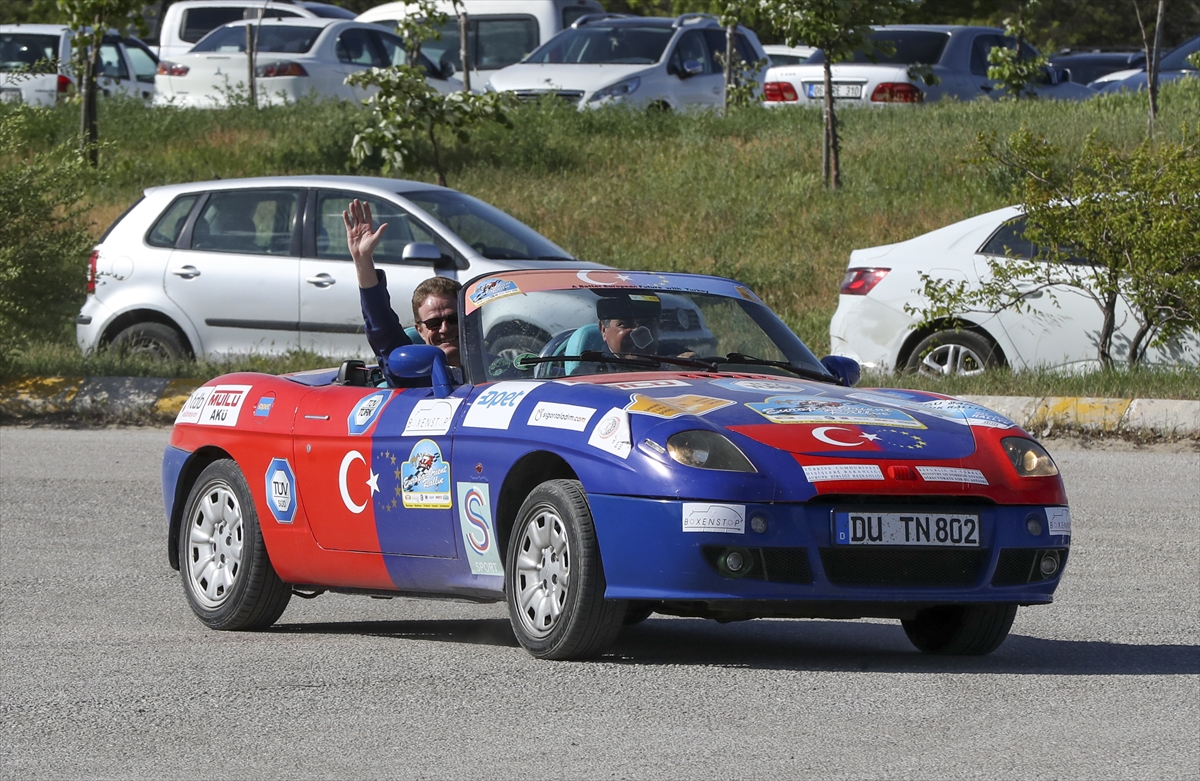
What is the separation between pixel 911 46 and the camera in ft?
80.5

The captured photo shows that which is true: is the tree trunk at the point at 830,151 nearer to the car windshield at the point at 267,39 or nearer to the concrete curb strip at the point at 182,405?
the concrete curb strip at the point at 182,405

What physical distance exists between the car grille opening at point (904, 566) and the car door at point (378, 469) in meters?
1.36

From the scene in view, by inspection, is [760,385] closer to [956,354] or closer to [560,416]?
[560,416]

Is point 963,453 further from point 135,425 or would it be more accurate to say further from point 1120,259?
point 135,425

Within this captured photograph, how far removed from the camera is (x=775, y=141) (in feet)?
75.0

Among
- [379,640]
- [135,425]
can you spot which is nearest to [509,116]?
[135,425]

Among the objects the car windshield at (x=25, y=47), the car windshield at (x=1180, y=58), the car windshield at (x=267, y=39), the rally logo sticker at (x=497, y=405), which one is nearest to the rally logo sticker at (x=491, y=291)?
the rally logo sticker at (x=497, y=405)

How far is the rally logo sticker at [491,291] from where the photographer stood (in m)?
6.85

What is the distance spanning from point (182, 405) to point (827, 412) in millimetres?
7566

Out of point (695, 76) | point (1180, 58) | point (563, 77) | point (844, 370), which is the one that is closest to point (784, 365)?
point (844, 370)

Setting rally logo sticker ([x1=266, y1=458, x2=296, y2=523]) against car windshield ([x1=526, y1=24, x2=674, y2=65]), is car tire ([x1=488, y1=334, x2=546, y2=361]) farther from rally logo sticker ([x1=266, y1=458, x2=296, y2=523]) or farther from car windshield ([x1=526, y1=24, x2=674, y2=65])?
car windshield ([x1=526, y1=24, x2=674, y2=65])

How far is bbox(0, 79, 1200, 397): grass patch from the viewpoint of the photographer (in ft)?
64.2

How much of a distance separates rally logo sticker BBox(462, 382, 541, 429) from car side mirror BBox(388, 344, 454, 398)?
227 millimetres

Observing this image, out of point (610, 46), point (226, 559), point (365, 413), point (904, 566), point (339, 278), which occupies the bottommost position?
point (339, 278)
